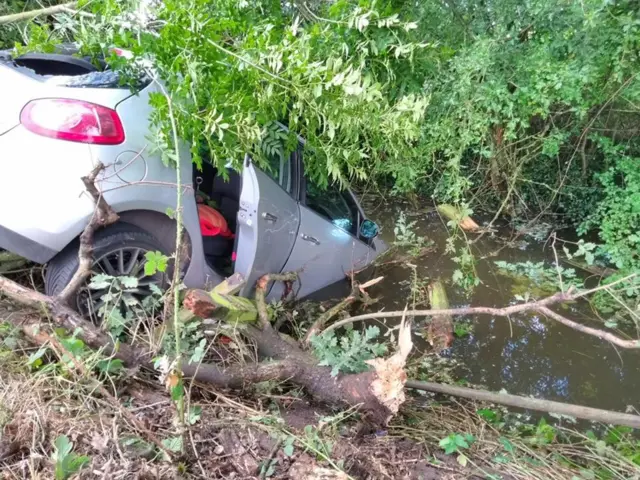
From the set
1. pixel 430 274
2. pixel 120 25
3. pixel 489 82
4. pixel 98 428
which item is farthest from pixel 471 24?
pixel 98 428

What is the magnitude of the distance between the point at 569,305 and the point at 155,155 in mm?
4375

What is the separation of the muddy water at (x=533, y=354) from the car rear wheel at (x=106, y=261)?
2.63 meters

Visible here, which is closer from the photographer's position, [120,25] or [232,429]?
[232,429]

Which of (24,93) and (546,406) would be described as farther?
(546,406)

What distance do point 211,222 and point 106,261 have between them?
108 centimetres

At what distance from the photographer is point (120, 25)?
8.32ft

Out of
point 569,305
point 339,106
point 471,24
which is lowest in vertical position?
point 569,305

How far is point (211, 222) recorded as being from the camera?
11.6 ft

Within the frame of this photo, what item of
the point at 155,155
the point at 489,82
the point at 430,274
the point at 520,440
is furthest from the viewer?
the point at 430,274

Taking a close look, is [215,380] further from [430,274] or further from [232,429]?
[430,274]

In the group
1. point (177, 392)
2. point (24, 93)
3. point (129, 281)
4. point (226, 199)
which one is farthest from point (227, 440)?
point (226, 199)

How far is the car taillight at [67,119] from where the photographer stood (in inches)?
90.0

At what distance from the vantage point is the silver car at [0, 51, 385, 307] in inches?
90.1

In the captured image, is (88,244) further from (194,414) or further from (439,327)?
(439,327)
